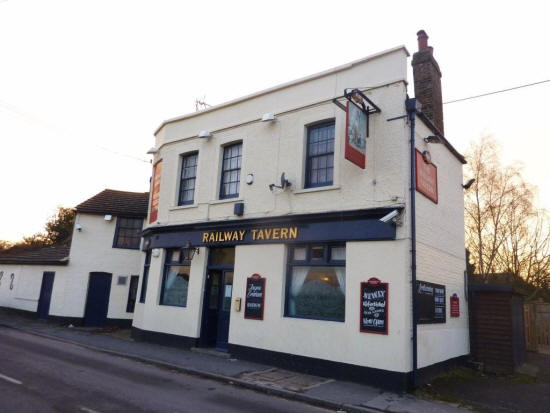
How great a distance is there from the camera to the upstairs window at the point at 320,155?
464 inches

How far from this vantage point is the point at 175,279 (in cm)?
1476

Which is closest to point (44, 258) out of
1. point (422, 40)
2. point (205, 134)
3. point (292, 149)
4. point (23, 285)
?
point (23, 285)

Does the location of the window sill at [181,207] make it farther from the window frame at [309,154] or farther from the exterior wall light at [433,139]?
the exterior wall light at [433,139]

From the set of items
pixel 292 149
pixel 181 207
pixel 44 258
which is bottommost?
pixel 44 258

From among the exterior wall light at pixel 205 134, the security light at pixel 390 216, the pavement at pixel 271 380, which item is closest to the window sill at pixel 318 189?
the security light at pixel 390 216

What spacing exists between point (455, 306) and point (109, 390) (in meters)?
9.57

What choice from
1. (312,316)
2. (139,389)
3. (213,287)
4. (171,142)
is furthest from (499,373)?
(171,142)

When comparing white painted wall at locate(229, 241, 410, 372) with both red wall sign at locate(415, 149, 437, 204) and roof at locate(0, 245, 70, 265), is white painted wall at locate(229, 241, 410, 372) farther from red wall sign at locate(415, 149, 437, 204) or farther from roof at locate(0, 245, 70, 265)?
roof at locate(0, 245, 70, 265)

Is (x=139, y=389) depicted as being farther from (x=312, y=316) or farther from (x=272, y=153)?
(x=272, y=153)

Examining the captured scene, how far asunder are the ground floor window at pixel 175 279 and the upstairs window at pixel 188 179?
1902mm

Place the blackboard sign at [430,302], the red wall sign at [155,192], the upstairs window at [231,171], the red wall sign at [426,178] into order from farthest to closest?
the red wall sign at [155,192] < the upstairs window at [231,171] < the red wall sign at [426,178] < the blackboard sign at [430,302]

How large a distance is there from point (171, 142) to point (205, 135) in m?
2.18

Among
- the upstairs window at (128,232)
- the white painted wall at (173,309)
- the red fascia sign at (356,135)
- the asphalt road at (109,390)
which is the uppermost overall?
the red fascia sign at (356,135)

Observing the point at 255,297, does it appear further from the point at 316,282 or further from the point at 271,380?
the point at 271,380
